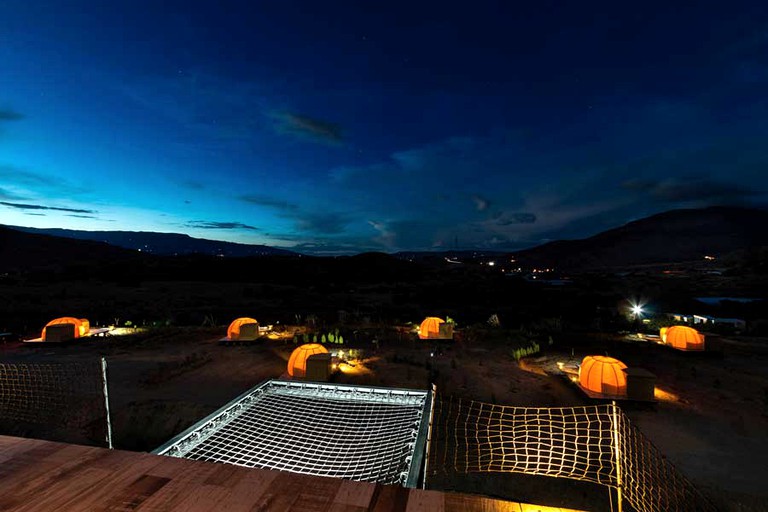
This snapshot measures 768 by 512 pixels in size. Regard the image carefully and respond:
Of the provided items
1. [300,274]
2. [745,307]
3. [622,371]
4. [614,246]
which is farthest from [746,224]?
[622,371]

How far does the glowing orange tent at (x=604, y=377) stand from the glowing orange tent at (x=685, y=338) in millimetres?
7096

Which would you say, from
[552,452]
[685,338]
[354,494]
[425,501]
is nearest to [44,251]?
[552,452]

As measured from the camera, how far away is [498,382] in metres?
11.9

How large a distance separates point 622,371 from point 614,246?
14994cm

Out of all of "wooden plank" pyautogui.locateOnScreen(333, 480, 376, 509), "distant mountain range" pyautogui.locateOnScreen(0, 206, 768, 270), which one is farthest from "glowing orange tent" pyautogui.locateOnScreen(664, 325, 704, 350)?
"distant mountain range" pyautogui.locateOnScreen(0, 206, 768, 270)

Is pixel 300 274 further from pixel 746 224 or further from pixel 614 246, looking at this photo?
pixel 746 224

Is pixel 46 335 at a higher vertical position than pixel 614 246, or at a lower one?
lower

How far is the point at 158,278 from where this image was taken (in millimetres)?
52594

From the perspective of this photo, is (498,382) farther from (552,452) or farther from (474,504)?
(474,504)

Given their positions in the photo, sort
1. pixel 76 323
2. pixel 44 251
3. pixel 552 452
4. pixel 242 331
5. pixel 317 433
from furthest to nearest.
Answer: pixel 44 251 < pixel 76 323 < pixel 242 331 < pixel 552 452 < pixel 317 433

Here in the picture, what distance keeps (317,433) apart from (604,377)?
923cm

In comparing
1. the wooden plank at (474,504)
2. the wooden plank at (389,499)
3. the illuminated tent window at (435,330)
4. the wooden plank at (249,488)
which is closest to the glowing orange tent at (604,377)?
the illuminated tent window at (435,330)

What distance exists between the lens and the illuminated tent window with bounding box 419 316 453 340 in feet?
57.1

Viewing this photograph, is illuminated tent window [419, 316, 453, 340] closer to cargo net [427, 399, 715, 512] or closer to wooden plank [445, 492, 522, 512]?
cargo net [427, 399, 715, 512]
